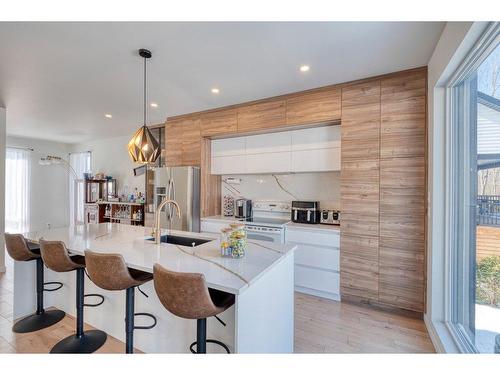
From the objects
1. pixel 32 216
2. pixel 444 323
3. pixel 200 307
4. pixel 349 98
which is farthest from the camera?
pixel 32 216

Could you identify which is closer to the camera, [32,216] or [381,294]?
[381,294]

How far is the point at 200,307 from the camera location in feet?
3.96

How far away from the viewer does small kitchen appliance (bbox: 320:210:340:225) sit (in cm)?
320

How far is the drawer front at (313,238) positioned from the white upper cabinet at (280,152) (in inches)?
32.1

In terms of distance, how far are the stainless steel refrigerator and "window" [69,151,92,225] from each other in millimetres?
3907

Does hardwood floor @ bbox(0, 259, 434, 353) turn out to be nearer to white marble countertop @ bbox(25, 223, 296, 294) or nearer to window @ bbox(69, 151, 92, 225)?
white marble countertop @ bbox(25, 223, 296, 294)

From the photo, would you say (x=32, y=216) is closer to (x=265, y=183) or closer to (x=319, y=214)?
(x=265, y=183)

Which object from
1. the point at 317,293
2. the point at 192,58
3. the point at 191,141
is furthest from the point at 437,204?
the point at 191,141

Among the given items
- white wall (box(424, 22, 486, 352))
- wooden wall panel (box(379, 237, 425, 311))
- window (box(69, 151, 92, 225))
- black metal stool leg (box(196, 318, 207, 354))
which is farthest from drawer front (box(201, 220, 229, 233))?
window (box(69, 151, 92, 225))

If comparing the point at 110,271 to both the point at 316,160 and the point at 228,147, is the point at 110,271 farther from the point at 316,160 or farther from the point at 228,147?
the point at 228,147

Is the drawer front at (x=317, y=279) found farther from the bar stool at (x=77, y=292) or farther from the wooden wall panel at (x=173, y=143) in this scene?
the wooden wall panel at (x=173, y=143)

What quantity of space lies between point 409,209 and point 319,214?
1.10m
